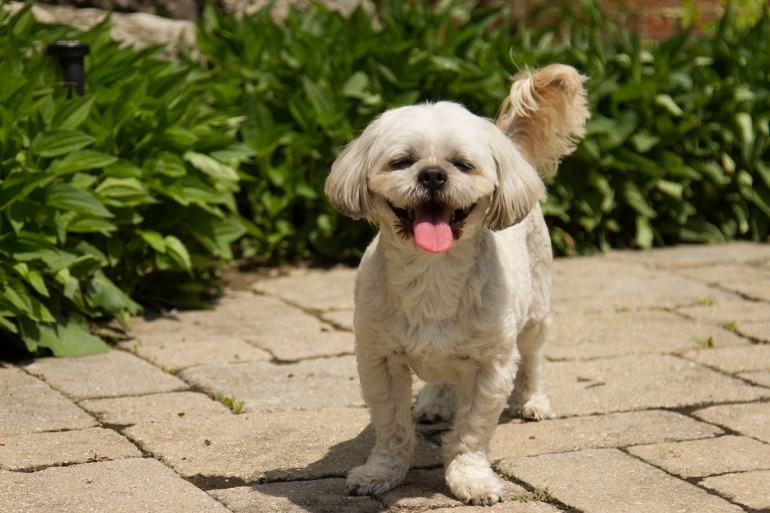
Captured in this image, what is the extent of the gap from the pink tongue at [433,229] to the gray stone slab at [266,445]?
92 centimetres

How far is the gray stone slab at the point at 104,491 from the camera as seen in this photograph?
3449 millimetres

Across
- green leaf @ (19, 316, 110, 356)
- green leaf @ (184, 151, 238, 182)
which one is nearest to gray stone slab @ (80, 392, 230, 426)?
green leaf @ (19, 316, 110, 356)

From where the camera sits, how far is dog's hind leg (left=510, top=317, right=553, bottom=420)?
4516 mm

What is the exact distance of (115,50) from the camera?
6168 mm

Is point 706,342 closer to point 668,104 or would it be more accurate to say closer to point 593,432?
point 593,432

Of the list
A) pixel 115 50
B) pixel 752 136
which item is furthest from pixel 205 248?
pixel 752 136

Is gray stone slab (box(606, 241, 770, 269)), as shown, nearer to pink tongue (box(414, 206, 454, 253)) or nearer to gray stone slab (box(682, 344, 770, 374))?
gray stone slab (box(682, 344, 770, 374))

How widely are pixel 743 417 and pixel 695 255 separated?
10.5 feet

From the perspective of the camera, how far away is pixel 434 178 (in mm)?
3498

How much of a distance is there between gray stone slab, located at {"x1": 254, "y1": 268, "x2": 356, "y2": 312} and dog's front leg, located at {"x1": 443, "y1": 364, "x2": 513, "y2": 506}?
2463 mm

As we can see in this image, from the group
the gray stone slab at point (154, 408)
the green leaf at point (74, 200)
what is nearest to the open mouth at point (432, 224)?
the gray stone slab at point (154, 408)

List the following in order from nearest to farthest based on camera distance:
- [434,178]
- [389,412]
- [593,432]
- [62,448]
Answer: [434,178] < [389,412] < [62,448] < [593,432]

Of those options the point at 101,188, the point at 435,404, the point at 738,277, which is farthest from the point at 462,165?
the point at 738,277

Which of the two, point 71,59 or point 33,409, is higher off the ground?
point 71,59
